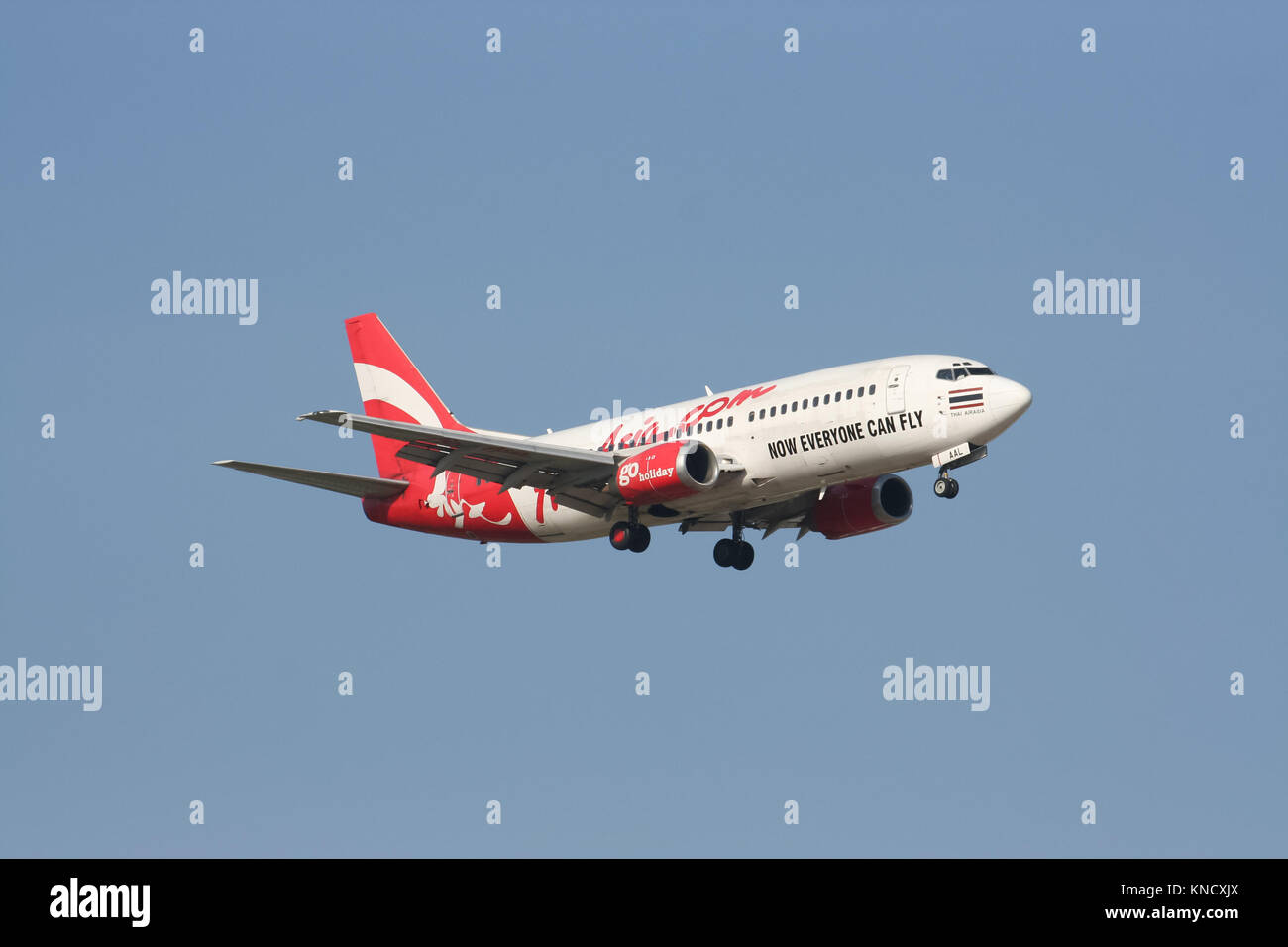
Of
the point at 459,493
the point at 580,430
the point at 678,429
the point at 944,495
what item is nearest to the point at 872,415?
the point at 944,495

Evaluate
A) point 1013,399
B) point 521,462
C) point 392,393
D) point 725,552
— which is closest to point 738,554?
point 725,552

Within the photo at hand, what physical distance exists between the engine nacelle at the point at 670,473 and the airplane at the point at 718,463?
0.04 meters

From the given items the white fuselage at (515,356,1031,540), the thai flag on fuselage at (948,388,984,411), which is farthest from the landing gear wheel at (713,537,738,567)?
the thai flag on fuselage at (948,388,984,411)

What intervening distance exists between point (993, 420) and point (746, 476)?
304 inches

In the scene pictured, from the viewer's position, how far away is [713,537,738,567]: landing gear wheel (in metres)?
61.4

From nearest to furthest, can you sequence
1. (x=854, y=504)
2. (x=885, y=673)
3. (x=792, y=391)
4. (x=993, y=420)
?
(x=993, y=420) < (x=792, y=391) < (x=854, y=504) < (x=885, y=673)

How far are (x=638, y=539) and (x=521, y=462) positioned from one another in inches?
172

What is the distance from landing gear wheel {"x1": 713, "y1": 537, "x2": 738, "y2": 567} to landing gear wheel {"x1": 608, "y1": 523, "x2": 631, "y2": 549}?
461 centimetres

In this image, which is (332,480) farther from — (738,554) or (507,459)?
(738,554)

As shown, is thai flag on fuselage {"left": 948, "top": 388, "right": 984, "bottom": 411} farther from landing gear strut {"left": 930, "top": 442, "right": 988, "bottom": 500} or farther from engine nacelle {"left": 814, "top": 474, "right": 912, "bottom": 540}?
engine nacelle {"left": 814, "top": 474, "right": 912, "bottom": 540}

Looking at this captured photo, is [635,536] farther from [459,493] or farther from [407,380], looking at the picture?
[407,380]

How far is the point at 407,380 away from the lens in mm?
69000
